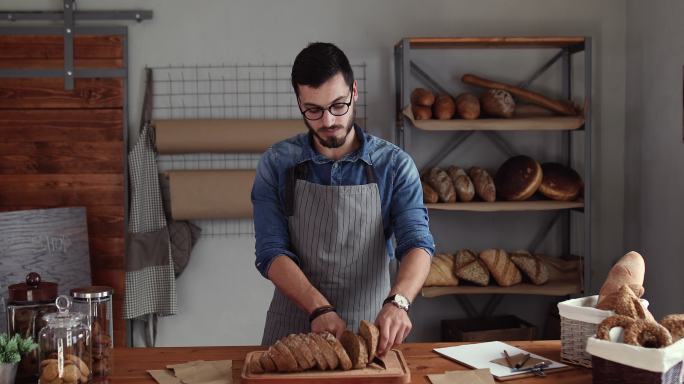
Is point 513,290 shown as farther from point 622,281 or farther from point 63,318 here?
point 63,318

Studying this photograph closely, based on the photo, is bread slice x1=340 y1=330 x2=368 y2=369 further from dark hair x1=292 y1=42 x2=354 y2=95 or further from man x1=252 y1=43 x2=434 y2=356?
dark hair x1=292 y1=42 x2=354 y2=95

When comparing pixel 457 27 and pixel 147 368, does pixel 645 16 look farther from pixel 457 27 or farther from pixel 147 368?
pixel 147 368

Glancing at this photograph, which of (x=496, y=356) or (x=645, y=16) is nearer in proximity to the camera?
(x=496, y=356)

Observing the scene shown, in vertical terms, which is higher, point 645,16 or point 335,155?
point 645,16

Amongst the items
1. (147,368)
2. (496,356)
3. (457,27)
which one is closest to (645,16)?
(457,27)

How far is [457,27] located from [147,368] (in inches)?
111

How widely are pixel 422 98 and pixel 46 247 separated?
6.71ft

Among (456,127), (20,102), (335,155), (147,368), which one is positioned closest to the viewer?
(147,368)

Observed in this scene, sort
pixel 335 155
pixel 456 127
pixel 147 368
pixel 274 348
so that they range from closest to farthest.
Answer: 1. pixel 274 348
2. pixel 147 368
3. pixel 335 155
4. pixel 456 127

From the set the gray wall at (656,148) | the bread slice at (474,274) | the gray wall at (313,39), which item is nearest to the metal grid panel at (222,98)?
the gray wall at (313,39)

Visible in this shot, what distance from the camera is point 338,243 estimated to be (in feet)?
7.83

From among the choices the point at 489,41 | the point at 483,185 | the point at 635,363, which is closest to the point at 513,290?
the point at 483,185

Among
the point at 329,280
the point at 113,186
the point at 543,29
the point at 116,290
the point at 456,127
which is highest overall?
the point at 543,29

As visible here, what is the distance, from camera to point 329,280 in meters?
2.41
